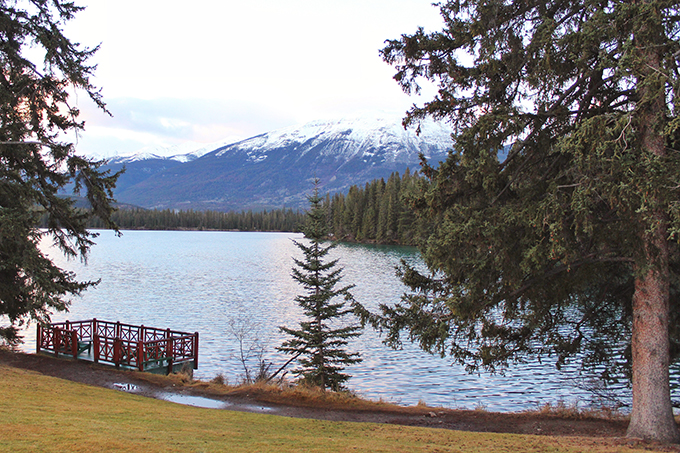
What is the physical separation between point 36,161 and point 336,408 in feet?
42.5

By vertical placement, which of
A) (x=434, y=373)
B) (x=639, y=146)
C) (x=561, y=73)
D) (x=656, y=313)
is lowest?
(x=434, y=373)

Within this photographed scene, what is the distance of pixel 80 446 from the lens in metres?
7.21

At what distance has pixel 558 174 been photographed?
1020 centimetres

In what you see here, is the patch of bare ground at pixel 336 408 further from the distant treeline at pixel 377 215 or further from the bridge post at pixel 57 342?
the distant treeline at pixel 377 215

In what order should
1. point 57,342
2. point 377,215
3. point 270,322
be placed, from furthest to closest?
1. point 377,215
2. point 270,322
3. point 57,342

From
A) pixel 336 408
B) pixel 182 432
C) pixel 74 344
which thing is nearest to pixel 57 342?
pixel 74 344

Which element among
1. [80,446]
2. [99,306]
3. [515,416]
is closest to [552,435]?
[515,416]

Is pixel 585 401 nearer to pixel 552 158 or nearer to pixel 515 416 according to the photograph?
pixel 515 416

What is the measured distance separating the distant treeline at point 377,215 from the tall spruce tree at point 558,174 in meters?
76.8

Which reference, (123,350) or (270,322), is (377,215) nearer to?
(270,322)

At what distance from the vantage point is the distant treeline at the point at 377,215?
4119 inches

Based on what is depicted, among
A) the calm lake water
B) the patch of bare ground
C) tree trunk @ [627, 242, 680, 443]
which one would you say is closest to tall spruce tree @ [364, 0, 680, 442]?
tree trunk @ [627, 242, 680, 443]

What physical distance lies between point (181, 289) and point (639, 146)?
40.2 m

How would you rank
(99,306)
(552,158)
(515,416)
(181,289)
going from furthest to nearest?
(181,289) < (99,306) < (515,416) < (552,158)
